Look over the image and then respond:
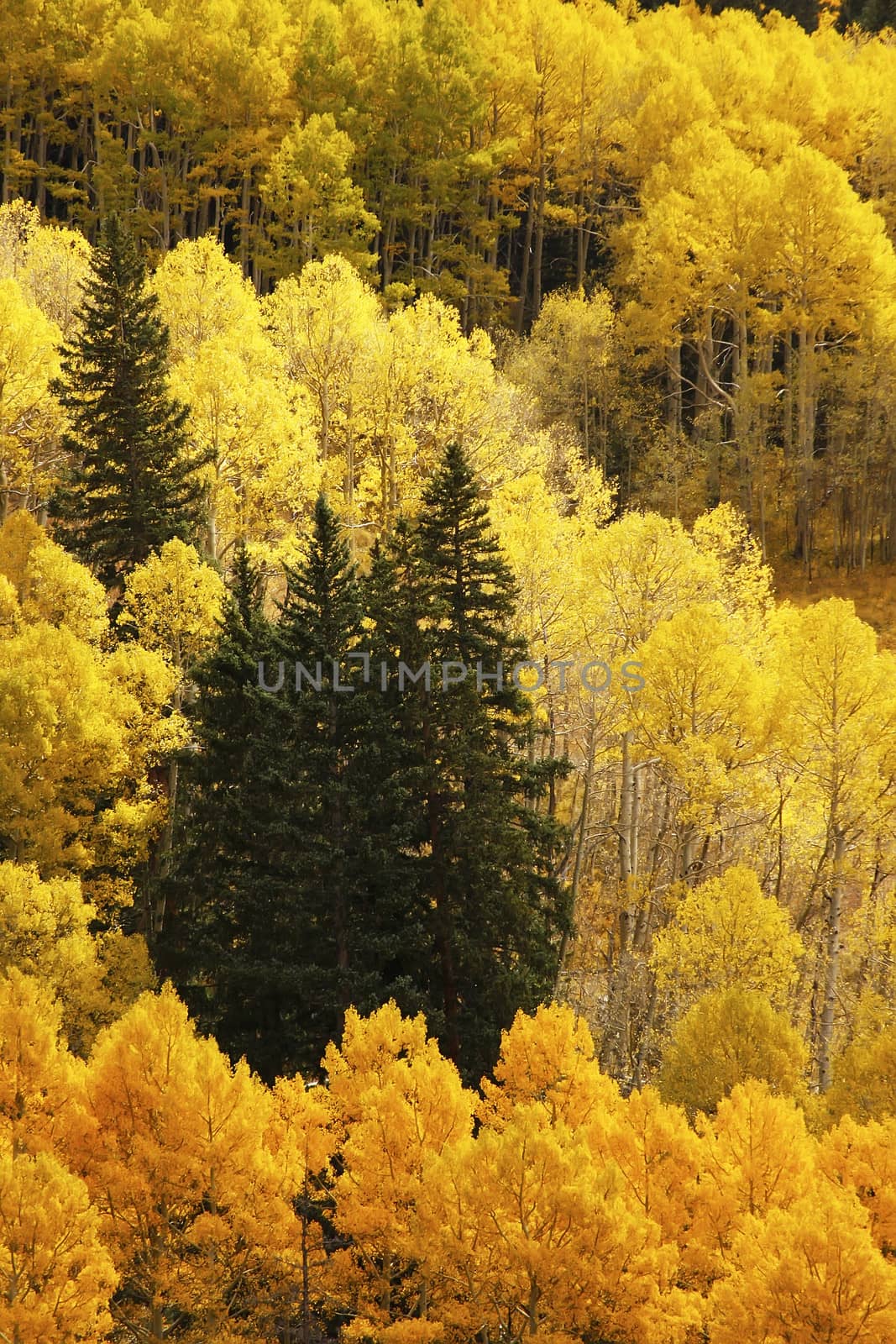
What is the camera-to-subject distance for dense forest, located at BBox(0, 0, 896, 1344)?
2302 cm

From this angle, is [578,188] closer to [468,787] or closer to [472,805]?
[468,787]

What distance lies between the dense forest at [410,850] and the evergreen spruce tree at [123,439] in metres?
0.11

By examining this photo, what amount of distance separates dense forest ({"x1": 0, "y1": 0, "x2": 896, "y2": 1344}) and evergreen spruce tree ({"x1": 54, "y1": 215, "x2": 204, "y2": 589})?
0.36ft

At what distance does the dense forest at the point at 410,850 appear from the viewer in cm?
2302

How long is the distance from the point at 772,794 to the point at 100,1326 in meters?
17.6

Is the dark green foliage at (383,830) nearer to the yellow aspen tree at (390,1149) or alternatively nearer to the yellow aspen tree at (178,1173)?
the yellow aspen tree at (390,1149)

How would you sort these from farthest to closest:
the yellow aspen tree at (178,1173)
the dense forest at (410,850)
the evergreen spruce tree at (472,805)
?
the evergreen spruce tree at (472,805) < the yellow aspen tree at (178,1173) < the dense forest at (410,850)

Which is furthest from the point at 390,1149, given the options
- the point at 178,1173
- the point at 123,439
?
the point at 123,439

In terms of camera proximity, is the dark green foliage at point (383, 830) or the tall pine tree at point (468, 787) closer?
the dark green foliage at point (383, 830)

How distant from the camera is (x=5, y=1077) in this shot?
2500cm

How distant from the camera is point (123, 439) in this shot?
33219mm

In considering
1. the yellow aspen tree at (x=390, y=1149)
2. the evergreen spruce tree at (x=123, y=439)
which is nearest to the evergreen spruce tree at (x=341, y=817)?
the yellow aspen tree at (x=390, y=1149)

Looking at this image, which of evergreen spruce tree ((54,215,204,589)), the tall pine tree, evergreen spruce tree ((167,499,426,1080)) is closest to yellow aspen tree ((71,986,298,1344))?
evergreen spruce tree ((167,499,426,1080))

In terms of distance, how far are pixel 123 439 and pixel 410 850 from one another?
1240 centimetres
